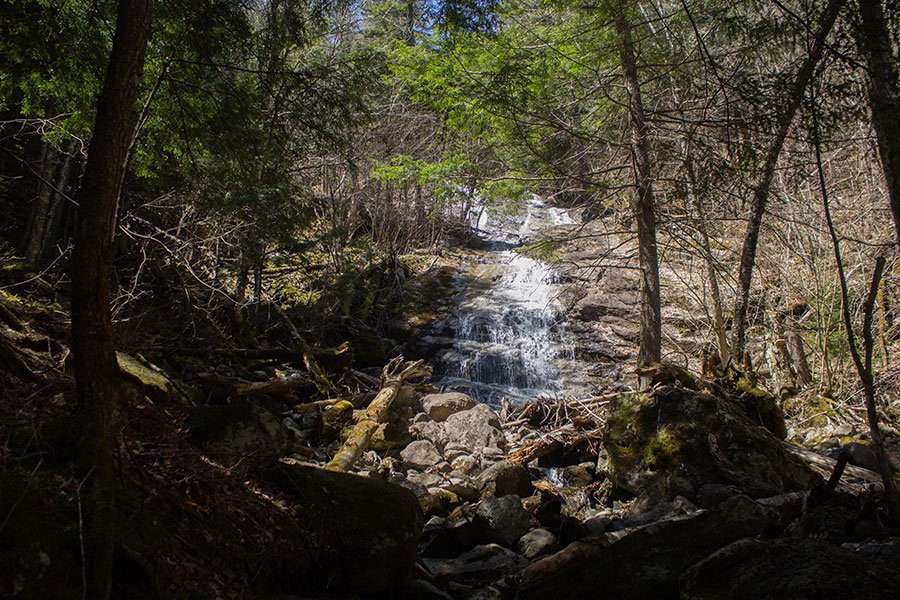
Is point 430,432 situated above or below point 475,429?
below

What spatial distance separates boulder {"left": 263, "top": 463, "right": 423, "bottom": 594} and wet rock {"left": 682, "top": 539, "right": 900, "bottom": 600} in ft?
5.85

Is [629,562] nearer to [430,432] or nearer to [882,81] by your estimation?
[882,81]

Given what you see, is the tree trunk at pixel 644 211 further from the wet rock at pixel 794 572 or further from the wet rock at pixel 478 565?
the wet rock at pixel 794 572

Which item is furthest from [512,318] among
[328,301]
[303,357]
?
[303,357]

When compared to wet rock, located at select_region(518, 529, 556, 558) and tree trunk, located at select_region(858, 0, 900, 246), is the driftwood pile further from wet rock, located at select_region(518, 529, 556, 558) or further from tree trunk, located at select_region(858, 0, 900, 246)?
tree trunk, located at select_region(858, 0, 900, 246)

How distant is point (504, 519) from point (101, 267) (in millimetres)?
4106

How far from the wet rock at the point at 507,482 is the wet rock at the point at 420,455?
91 cm

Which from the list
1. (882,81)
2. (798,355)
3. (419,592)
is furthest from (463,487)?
(798,355)

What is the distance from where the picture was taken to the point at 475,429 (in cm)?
851

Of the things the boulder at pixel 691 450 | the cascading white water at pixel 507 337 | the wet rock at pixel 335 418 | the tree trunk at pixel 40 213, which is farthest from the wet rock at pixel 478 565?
the tree trunk at pixel 40 213

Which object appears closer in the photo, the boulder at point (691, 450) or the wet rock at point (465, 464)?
Answer: the boulder at point (691, 450)

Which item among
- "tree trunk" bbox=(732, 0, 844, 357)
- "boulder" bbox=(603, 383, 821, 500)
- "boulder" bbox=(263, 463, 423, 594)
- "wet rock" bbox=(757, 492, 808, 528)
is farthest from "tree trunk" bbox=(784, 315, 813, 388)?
"boulder" bbox=(263, 463, 423, 594)

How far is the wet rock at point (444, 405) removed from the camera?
362 inches

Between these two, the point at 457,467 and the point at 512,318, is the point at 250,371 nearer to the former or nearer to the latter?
the point at 457,467
